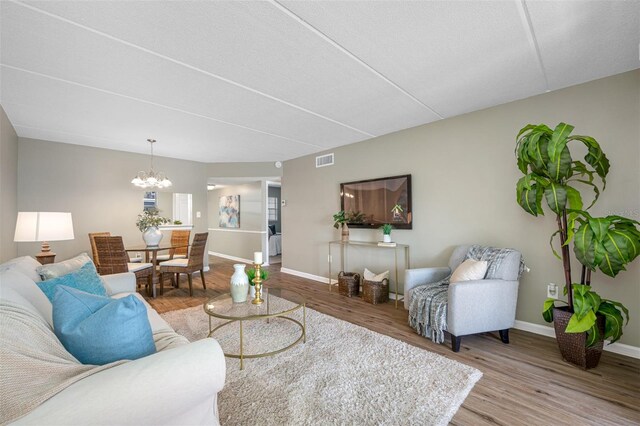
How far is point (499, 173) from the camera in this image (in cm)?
310

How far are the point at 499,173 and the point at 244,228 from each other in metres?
6.11

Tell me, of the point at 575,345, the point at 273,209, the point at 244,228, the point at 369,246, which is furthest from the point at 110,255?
the point at 273,209

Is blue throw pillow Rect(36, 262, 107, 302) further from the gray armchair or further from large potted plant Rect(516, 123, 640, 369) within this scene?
large potted plant Rect(516, 123, 640, 369)

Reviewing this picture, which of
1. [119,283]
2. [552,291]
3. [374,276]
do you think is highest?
[119,283]

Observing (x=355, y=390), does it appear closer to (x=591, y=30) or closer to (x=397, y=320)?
(x=397, y=320)

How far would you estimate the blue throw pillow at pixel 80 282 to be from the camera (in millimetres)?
1866

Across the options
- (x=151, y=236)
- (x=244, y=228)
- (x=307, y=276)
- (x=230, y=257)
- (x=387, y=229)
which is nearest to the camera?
(x=387, y=229)

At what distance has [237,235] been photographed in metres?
7.74

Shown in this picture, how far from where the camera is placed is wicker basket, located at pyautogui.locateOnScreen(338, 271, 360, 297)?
422 cm

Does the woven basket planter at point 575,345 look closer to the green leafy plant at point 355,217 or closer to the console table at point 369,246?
the console table at point 369,246

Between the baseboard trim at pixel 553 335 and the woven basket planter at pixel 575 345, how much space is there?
446mm

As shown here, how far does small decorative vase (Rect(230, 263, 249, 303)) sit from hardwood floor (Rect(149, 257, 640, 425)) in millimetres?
1355

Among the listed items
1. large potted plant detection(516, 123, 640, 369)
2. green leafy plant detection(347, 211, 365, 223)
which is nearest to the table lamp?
green leafy plant detection(347, 211, 365, 223)

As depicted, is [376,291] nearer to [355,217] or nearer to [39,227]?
[355,217]
